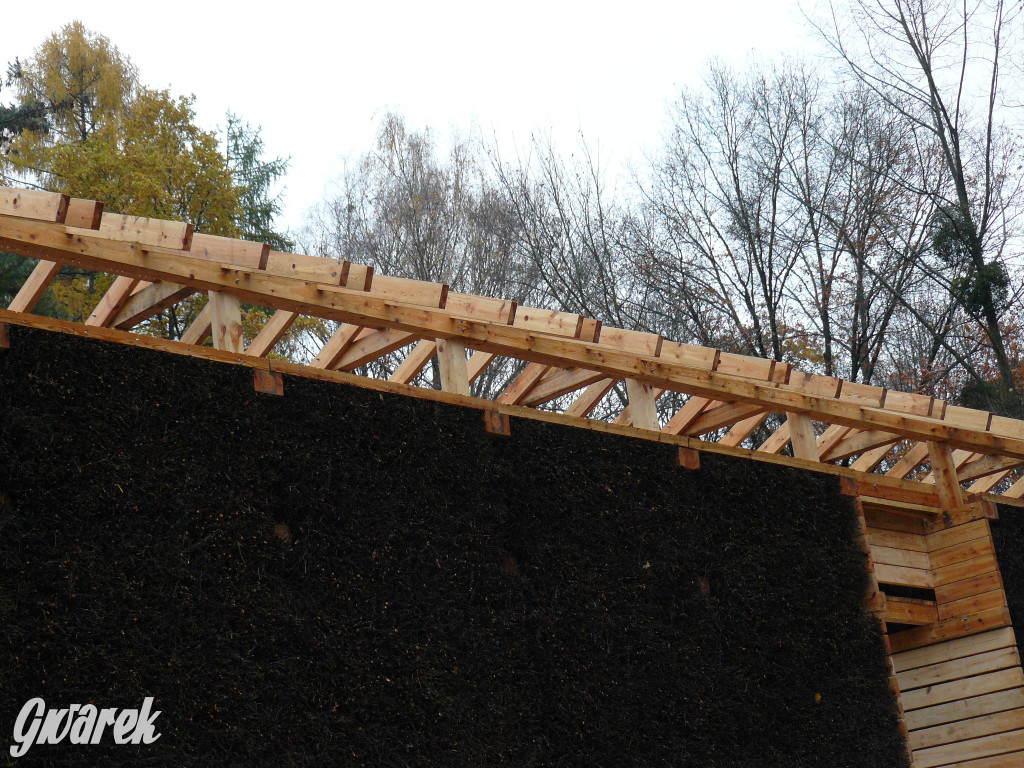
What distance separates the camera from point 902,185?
19.6m

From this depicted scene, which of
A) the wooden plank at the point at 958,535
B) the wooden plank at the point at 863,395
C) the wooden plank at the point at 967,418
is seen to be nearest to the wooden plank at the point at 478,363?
the wooden plank at the point at 863,395

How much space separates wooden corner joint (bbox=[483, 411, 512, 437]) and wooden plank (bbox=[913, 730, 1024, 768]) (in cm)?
432

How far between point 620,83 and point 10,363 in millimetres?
18339

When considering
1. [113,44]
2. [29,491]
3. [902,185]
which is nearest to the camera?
[29,491]

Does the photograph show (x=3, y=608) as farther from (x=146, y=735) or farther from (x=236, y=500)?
(x=236, y=500)

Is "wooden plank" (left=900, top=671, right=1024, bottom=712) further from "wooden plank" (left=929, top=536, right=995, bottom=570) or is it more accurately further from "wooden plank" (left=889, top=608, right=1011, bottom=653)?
"wooden plank" (left=929, top=536, right=995, bottom=570)

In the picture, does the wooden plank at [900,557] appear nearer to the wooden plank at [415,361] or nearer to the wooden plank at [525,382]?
the wooden plank at [525,382]

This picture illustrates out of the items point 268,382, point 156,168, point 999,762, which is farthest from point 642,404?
point 156,168

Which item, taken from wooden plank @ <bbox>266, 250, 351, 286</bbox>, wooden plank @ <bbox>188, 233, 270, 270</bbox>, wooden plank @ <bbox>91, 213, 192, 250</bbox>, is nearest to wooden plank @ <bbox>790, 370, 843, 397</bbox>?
wooden plank @ <bbox>266, 250, 351, 286</bbox>

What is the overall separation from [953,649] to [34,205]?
289 inches

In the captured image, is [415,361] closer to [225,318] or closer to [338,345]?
[338,345]

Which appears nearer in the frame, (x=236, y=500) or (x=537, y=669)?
(x=236, y=500)

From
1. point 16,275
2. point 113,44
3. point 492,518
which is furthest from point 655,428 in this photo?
point 113,44

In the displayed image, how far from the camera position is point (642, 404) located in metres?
6.82
